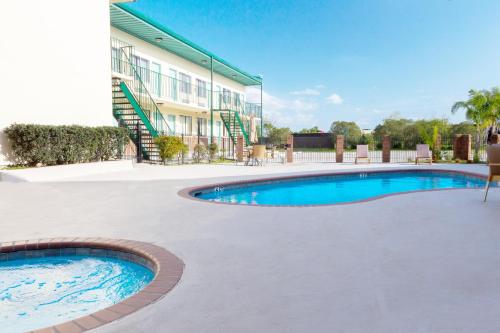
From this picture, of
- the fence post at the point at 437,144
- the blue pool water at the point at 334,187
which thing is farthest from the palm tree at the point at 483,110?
the blue pool water at the point at 334,187

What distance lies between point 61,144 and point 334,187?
320 inches

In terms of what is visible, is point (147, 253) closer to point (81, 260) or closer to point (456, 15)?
point (81, 260)

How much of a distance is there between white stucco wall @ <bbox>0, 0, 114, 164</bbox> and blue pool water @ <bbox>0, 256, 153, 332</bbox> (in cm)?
818

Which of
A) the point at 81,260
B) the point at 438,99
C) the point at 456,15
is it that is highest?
the point at 456,15

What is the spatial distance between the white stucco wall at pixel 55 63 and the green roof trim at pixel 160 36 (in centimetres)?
176

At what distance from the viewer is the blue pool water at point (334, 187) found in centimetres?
874

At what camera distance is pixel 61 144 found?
1123cm

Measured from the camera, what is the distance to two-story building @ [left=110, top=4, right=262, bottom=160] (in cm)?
1645

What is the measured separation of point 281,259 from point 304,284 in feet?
2.06

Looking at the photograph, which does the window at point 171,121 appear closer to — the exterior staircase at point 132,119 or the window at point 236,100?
the exterior staircase at point 132,119

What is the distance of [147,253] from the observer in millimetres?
3527

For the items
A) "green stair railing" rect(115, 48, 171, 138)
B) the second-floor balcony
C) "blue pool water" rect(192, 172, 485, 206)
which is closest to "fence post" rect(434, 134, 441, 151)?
"blue pool water" rect(192, 172, 485, 206)

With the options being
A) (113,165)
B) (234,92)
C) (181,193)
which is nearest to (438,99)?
(234,92)

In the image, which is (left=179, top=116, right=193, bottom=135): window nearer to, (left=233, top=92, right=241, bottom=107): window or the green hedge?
(left=233, top=92, right=241, bottom=107): window
